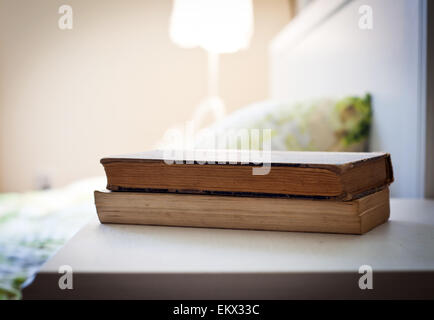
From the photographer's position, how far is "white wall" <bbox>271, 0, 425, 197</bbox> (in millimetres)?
745

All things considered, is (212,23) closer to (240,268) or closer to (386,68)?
(386,68)

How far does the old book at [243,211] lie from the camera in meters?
0.44

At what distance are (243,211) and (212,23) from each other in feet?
6.23

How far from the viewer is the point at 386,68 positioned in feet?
2.90

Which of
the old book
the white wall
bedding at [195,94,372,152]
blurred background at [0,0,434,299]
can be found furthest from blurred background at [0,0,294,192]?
the old book

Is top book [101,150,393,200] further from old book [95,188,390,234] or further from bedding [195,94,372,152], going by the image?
bedding [195,94,372,152]

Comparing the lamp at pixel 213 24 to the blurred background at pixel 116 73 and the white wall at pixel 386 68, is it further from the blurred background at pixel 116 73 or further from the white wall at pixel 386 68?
the white wall at pixel 386 68

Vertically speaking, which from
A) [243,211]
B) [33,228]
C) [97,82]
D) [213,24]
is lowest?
[33,228]

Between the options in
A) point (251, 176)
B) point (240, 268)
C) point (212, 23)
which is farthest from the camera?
point (212, 23)

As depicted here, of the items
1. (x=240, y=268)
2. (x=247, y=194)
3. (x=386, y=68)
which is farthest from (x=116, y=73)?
(x=240, y=268)

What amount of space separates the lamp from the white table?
1.93 metres

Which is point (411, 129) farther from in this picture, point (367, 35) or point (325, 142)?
point (367, 35)
